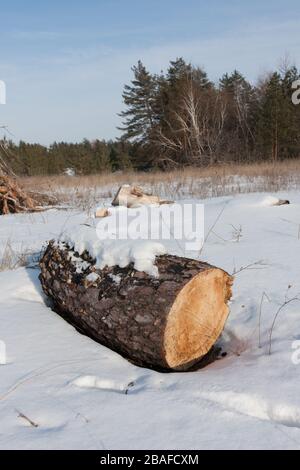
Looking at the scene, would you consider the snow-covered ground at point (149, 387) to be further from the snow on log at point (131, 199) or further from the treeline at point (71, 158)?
the treeline at point (71, 158)

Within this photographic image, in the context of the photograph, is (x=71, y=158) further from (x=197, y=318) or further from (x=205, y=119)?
(x=197, y=318)

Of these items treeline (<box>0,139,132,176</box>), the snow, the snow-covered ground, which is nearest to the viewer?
the snow-covered ground

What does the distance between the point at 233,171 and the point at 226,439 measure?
10.6 m

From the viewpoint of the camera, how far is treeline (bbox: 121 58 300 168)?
20.6 metres

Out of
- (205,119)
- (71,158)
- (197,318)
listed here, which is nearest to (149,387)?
(197,318)

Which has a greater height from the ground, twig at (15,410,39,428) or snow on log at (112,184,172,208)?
snow on log at (112,184,172,208)

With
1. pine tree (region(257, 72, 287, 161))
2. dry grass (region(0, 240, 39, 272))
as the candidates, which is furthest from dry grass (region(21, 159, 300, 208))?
pine tree (region(257, 72, 287, 161))

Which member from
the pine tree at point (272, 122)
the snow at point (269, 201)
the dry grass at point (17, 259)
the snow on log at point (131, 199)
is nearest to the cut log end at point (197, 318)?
the dry grass at point (17, 259)

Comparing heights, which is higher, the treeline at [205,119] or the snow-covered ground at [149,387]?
the treeline at [205,119]

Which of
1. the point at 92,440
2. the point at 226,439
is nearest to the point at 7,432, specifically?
the point at 92,440

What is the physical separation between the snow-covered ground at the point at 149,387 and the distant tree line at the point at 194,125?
576 inches

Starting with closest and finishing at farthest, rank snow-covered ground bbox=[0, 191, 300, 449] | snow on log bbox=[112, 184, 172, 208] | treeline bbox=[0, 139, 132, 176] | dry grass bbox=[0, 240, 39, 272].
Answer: snow-covered ground bbox=[0, 191, 300, 449] < dry grass bbox=[0, 240, 39, 272] < snow on log bbox=[112, 184, 172, 208] < treeline bbox=[0, 139, 132, 176]

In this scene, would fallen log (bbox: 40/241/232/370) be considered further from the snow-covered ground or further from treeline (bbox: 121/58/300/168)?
treeline (bbox: 121/58/300/168)

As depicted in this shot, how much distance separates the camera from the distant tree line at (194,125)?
20.6 m
